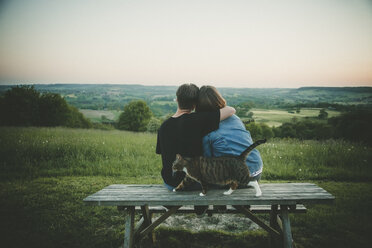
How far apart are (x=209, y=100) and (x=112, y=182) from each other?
417cm

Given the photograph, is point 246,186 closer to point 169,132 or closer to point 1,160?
point 169,132

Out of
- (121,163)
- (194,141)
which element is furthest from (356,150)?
(121,163)

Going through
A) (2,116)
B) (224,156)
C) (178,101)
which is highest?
(178,101)

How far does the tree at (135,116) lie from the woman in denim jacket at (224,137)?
1857 inches

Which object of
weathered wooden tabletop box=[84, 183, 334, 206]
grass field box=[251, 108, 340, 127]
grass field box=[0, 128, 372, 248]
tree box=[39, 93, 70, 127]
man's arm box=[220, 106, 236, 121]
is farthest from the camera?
tree box=[39, 93, 70, 127]

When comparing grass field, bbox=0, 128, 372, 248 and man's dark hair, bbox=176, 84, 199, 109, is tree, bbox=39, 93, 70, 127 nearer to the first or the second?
grass field, bbox=0, 128, 372, 248

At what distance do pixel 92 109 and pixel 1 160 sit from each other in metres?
34.1

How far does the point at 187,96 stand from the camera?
267 centimetres

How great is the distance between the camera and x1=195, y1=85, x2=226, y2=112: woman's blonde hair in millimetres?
2674

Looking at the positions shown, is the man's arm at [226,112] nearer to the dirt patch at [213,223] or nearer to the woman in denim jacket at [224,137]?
the woman in denim jacket at [224,137]

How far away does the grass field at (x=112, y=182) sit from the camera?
3392mm

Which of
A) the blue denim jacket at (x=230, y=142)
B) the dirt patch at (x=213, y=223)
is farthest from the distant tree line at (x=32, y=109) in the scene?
the blue denim jacket at (x=230, y=142)

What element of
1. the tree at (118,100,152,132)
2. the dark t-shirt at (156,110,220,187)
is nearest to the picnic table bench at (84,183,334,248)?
the dark t-shirt at (156,110,220,187)

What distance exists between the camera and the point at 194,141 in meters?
2.54
